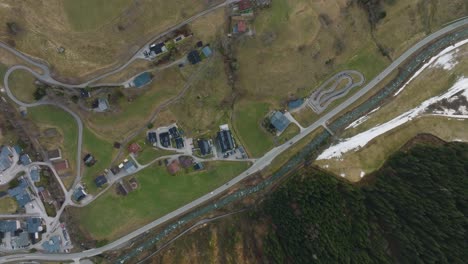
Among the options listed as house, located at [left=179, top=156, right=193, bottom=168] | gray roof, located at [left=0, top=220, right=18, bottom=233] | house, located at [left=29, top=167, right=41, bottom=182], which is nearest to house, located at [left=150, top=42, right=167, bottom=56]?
house, located at [left=179, top=156, right=193, bottom=168]

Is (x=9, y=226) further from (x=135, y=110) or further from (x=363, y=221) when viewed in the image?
(x=363, y=221)

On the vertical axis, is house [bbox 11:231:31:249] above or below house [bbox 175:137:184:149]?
below

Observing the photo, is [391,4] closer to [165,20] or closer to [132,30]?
[165,20]

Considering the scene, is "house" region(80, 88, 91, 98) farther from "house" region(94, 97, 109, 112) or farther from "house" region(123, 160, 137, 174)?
"house" region(123, 160, 137, 174)

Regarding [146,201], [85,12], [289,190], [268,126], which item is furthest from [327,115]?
[85,12]

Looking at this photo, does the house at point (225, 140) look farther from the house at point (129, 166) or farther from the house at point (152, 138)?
the house at point (129, 166)

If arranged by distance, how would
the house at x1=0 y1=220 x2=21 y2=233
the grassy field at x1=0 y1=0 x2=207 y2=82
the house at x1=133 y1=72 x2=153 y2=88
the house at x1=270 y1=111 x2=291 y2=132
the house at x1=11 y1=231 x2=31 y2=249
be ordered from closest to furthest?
1. the grassy field at x1=0 y1=0 x2=207 y2=82
2. the house at x1=133 y1=72 x2=153 y2=88
3. the house at x1=0 y1=220 x2=21 y2=233
4. the house at x1=11 y1=231 x2=31 y2=249
5. the house at x1=270 y1=111 x2=291 y2=132

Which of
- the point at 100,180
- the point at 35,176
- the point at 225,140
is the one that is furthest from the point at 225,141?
the point at 35,176
